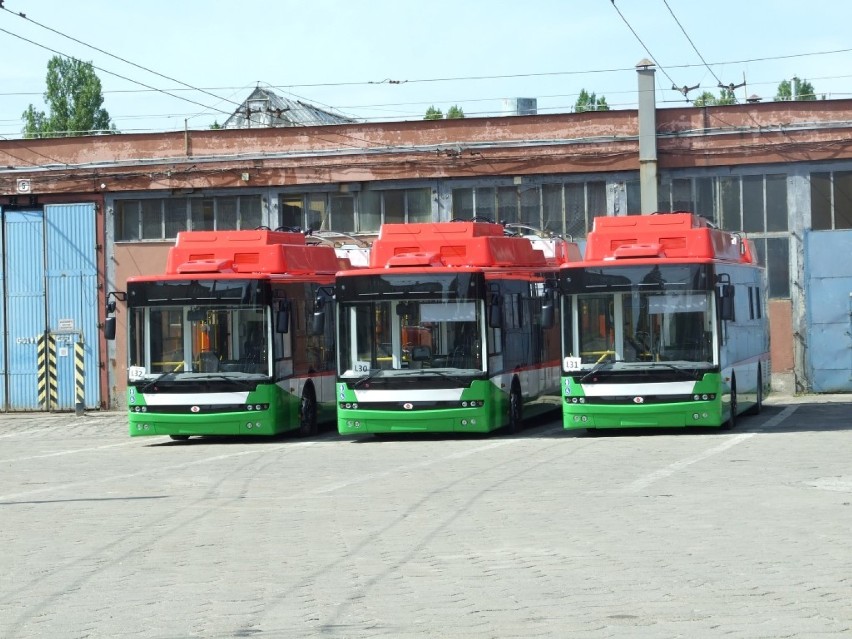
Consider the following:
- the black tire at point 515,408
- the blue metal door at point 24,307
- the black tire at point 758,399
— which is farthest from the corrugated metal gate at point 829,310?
the blue metal door at point 24,307

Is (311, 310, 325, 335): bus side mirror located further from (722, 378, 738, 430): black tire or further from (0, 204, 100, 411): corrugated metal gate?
(0, 204, 100, 411): corrugated metal gate

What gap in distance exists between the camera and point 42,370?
124ft

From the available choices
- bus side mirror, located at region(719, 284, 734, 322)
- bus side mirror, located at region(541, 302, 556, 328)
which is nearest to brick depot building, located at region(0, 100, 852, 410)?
bus side mirror, located at region(719, 284, 734, 322)

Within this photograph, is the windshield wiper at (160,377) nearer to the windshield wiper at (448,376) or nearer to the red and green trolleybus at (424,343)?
the red and green trolleybus at (424,343)

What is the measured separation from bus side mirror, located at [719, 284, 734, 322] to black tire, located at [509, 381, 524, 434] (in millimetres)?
3573

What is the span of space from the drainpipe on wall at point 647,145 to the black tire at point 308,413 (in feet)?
37.9

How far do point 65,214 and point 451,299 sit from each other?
1740cm

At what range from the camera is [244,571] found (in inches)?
418

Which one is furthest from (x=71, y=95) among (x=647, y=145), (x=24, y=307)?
(x=647, y=145)

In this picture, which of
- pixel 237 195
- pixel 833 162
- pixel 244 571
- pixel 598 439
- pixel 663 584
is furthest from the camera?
pixel 237 195

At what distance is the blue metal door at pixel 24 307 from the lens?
37.7m

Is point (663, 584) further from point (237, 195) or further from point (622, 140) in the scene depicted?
point (237, 195)

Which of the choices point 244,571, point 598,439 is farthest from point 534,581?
point 598,439

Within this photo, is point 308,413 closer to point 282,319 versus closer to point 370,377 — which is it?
point 282,319
